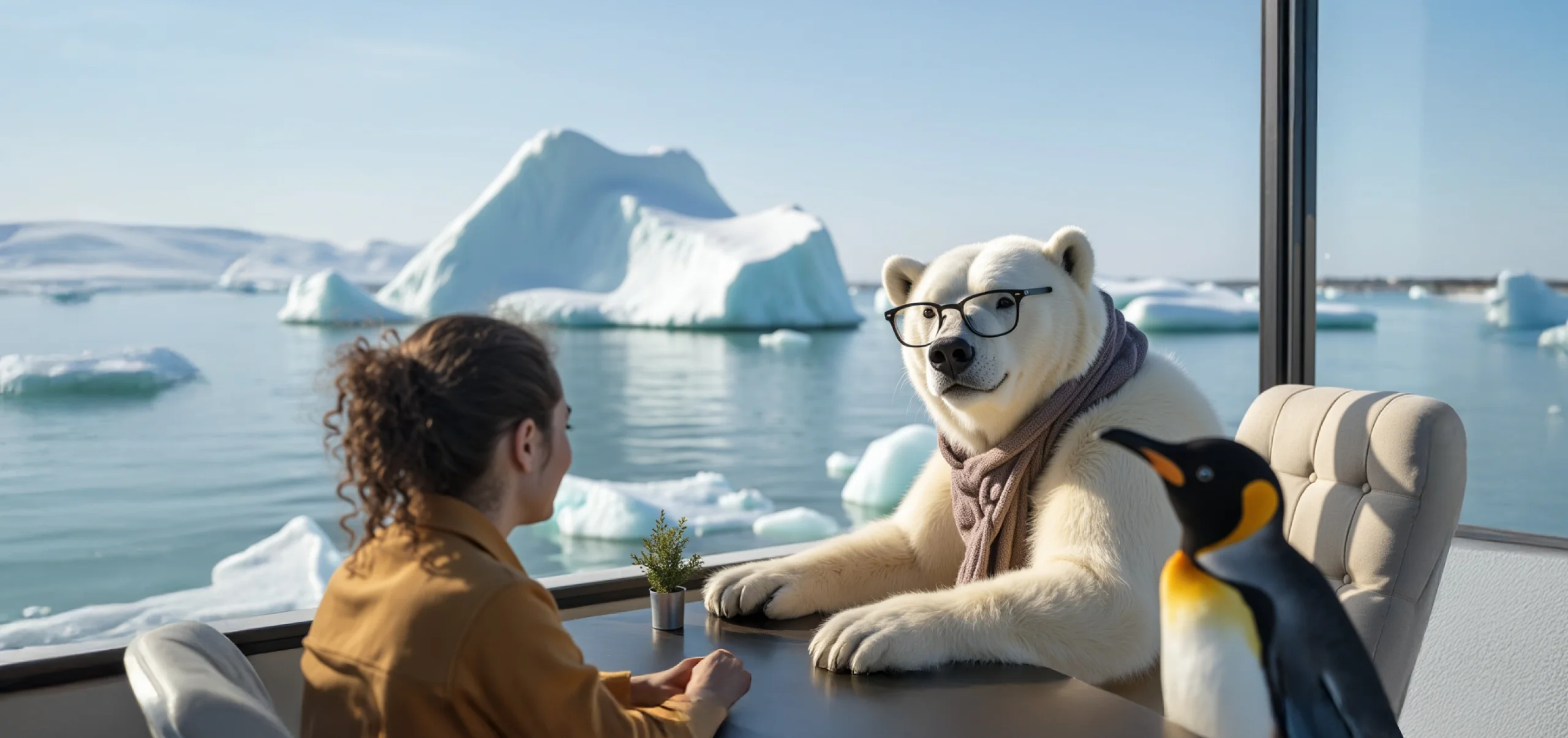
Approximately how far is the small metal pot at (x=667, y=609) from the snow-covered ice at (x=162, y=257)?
22.0 metres

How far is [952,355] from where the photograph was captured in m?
1.48

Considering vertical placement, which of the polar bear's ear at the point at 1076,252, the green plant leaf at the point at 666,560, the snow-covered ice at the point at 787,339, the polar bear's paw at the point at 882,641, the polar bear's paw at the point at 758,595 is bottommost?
the snow-covered ice at the point at 787,339

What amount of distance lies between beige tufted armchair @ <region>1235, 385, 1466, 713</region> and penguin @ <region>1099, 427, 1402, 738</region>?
27.9 inches

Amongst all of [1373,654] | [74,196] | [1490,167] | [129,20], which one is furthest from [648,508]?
[129,20]

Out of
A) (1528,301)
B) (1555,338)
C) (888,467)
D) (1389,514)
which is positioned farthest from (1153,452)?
(888,467)

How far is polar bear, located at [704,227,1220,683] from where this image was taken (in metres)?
1.29

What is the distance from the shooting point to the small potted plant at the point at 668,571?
56.9 inches

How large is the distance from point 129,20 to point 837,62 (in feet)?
61.8

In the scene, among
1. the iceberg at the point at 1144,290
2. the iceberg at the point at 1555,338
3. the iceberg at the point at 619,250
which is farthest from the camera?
the iceberg at the point at 1144,290

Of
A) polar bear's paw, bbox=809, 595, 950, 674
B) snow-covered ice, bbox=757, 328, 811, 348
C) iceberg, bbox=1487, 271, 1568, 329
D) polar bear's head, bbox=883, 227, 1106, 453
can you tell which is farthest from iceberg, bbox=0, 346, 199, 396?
polar bear's paw, bbox=809, 595, 950, 674

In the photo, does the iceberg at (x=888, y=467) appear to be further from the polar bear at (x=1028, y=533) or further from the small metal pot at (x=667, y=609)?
the small metal pot at (x=667, y=609)

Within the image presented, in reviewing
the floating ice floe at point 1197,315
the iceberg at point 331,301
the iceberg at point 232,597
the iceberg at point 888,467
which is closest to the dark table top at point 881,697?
the iceberg at point 888,467

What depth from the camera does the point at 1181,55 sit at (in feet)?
94.8

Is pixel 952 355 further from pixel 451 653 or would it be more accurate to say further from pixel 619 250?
pixel 619 250
